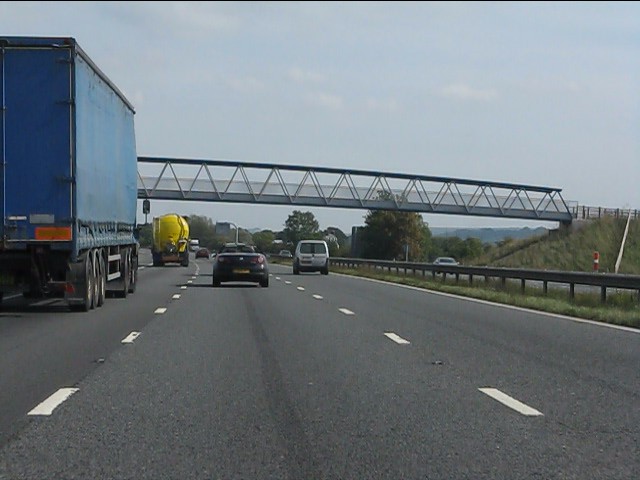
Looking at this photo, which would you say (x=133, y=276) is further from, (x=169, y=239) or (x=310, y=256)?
(x=169, y=239)

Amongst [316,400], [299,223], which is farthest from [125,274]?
[299,223]

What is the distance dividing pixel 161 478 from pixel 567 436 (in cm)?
350

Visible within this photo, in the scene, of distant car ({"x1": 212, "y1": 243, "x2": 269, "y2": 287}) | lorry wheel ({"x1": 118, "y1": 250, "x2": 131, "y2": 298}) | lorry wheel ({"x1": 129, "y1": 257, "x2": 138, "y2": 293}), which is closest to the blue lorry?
lorry wheel ({"x1": 118, "y1": 250, "x2": 131, "y2": 298})

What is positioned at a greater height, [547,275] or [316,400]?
[547,275]

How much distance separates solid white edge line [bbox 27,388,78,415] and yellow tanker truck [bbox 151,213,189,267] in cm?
5880

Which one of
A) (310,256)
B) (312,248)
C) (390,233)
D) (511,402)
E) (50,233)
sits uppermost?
(390,233)

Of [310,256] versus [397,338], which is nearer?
[397,338]

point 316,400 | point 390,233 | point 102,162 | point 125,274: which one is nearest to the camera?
Answer: point 316,400

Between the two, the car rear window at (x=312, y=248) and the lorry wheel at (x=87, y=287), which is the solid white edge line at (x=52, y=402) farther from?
the car rear window at (x=312, y=248)

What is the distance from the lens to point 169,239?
6981 centimetres

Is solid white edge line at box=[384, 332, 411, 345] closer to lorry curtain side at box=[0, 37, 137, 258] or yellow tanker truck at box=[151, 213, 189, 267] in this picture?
lorry curtain side at box=[0, 37, 137, 258]

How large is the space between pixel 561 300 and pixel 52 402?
19.8 metres

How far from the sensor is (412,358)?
14.3 m

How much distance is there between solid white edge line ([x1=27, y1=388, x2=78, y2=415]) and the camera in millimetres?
9789
